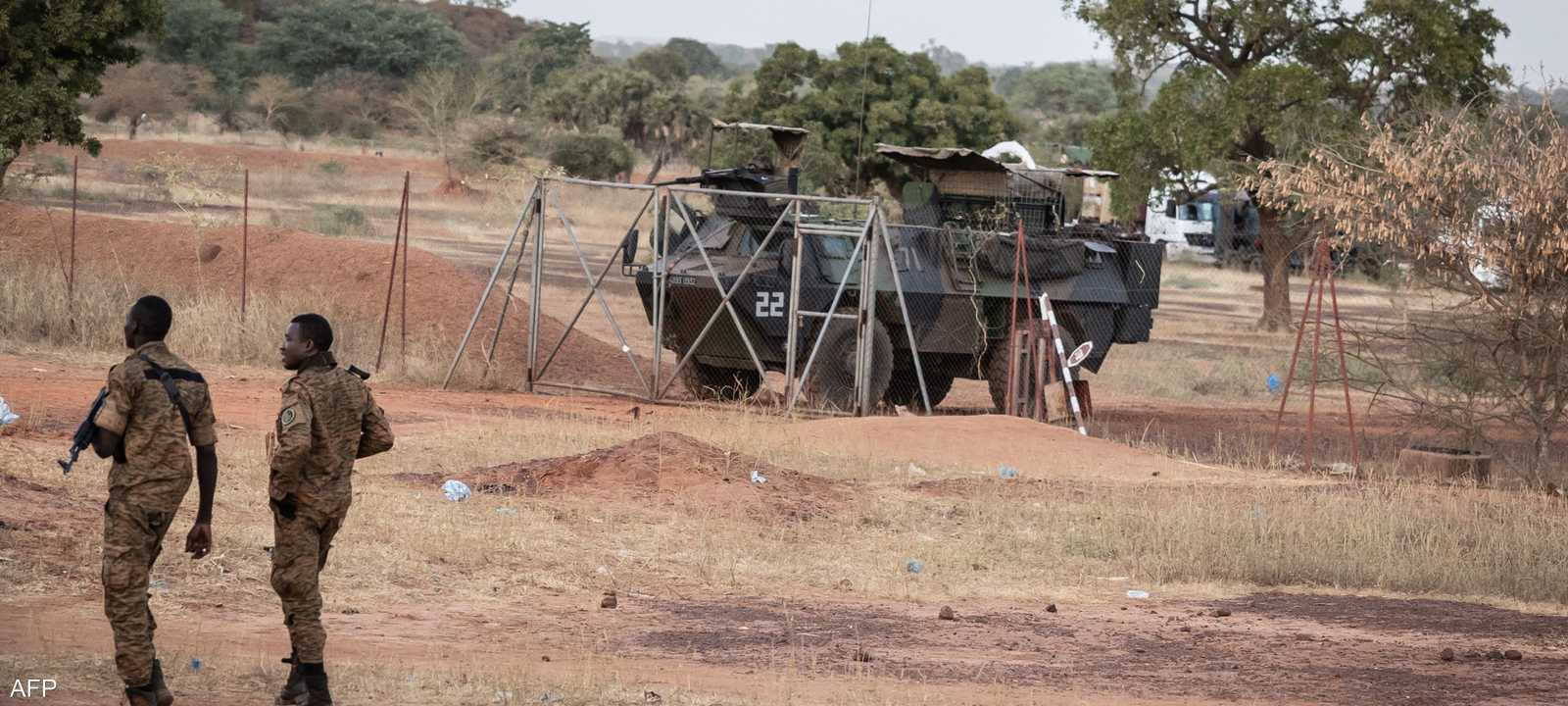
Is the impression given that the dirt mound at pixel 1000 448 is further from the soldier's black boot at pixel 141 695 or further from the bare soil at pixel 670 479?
the soldier's black boot at pixel 141 695

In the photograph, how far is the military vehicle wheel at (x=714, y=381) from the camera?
19.7 m

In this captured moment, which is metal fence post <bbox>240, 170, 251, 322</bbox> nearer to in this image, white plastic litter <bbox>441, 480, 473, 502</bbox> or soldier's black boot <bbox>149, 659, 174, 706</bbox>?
white plastic litter <bbox>441, 480, 473, 502</bbox>

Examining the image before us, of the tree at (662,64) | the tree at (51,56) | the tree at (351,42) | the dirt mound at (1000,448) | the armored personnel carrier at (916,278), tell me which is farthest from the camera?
the tree at (662,64)

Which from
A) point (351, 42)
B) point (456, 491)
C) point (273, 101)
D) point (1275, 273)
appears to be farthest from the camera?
point (351, 42)

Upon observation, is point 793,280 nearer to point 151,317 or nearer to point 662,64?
point 151,317

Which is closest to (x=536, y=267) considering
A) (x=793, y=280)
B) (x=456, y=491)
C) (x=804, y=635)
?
(x=793, y=280)

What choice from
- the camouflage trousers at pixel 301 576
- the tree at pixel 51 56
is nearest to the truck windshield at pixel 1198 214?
the tree at pixel 51 56

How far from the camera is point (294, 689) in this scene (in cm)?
678

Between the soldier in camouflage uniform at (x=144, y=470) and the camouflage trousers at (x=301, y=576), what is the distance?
0.96 feet

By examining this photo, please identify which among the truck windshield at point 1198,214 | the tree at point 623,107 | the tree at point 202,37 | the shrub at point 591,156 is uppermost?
the tree at point 202,37

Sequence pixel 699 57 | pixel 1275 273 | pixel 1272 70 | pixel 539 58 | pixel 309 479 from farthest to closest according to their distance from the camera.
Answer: pixel 699 57
pixel 539 58
pixel 1275 273
pixel 1272 70
pixel 309 479

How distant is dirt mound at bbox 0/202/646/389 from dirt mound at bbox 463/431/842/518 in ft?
→ 23.8

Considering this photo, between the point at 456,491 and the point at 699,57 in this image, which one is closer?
the point at 456,491

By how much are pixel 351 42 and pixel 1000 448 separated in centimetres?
6505
